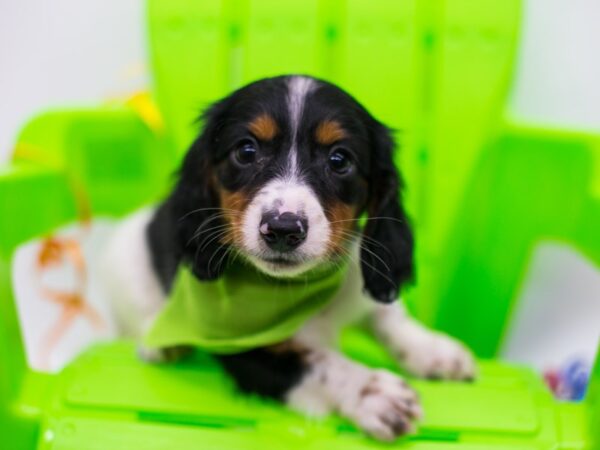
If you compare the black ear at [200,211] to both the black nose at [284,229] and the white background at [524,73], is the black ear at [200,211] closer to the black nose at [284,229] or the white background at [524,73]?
the black nose at [284,229]

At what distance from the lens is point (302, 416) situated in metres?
1.77

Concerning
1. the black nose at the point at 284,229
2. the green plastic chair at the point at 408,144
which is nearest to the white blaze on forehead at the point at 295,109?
the black nose at the point at 284,229

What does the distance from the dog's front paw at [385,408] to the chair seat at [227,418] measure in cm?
3

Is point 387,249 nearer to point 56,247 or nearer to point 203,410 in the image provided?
point 203,410

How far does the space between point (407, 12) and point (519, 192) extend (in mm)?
802

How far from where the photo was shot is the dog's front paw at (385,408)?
1.67m

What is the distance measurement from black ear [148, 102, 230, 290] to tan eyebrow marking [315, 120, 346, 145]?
307 mm

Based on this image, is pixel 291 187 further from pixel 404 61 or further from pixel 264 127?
pixel 404 61

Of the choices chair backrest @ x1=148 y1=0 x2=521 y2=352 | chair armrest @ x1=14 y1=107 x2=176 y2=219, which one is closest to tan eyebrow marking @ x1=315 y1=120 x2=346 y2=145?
chair backrest @ x1=148 y1=0 x2=521 y2=352

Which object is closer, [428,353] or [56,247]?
[428,353]

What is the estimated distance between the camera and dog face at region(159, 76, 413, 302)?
1.52 metres

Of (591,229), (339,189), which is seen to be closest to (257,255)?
(339,189)

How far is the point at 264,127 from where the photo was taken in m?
1.59

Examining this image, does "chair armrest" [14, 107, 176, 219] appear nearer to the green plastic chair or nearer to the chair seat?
the green plastic chair
